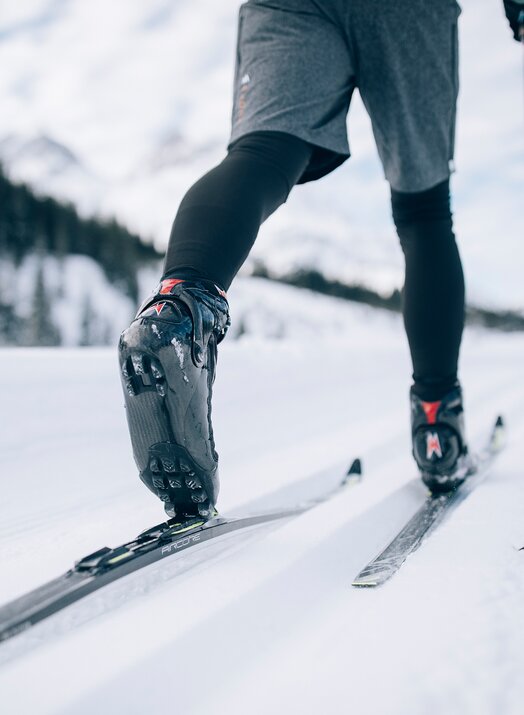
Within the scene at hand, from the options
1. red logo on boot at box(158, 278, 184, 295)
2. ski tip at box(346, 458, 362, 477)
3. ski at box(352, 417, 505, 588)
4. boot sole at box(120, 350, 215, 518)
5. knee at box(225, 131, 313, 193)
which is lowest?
ski at box(352, 417, 505, 588)

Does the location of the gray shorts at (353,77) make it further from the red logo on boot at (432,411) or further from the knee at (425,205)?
the red logo on boot at (432,411)

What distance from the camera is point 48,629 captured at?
44 centimetres

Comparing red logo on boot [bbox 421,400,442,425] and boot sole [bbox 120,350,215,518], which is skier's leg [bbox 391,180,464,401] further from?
boot sole [bbox 120,350,215,518]

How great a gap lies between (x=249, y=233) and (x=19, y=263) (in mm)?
15577

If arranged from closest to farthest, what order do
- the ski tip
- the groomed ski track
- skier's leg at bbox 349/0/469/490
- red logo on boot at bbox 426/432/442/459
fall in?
the groomed ski track → skier's leg at bbox 349/0/469/490 → red logo on boot at bbox 426/432/442/459 → the ski tip

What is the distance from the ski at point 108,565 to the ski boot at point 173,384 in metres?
0.04

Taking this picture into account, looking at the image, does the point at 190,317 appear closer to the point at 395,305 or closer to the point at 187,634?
the point at 187,634

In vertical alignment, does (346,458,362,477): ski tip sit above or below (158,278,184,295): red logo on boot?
below

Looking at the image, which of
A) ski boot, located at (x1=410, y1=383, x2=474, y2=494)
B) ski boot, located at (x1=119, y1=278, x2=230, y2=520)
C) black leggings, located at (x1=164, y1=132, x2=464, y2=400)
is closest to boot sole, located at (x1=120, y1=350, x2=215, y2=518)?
ski boot, located at (x1=119, y1=278, x2=230, y2=520)

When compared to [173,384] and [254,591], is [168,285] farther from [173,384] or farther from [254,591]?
[254,591]

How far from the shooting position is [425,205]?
938 mm

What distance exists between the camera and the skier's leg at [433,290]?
3.07ft

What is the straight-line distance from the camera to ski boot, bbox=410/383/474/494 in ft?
Answer: 2.93

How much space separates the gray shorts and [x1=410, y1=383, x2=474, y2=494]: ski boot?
0.36 m
